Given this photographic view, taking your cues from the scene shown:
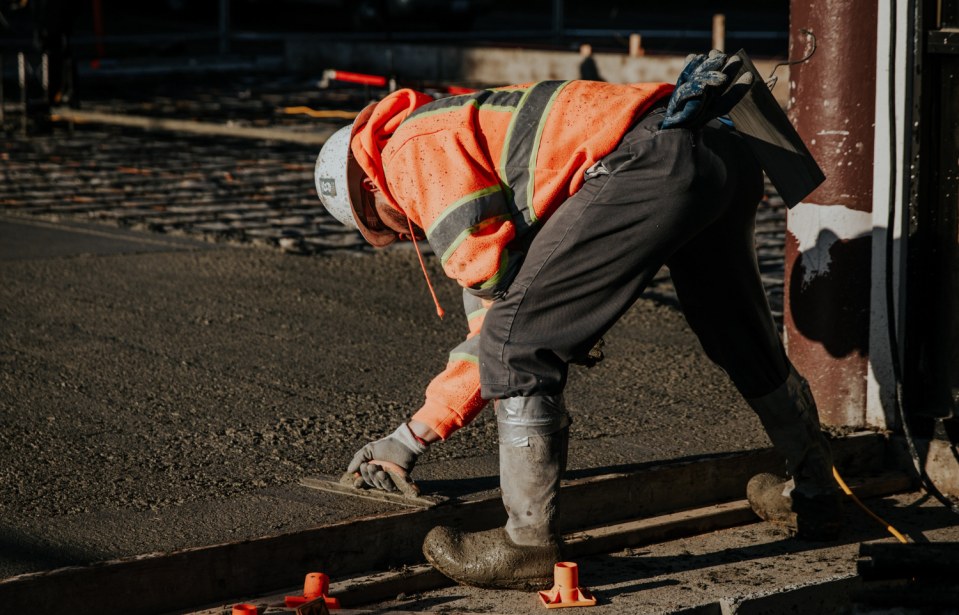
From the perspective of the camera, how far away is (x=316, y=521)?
3871 millimetres

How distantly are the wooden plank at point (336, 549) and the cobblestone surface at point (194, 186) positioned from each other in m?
2.25

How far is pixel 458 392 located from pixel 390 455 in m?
0.30

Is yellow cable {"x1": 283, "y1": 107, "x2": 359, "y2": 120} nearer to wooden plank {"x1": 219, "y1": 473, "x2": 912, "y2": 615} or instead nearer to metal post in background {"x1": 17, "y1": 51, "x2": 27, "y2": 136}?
metal post in background {"x1": 17, "y1": 51, "x2": 27, "y2": 136}

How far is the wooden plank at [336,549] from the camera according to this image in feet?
11.2

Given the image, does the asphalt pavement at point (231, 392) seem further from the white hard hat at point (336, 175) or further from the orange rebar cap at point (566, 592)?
the white hard hat at point (336, 175)

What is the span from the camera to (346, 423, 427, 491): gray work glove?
160 inches

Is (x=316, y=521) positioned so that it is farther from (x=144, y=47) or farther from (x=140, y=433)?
(x=144, y=47)

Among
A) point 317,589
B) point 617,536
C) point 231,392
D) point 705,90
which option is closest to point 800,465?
point 617,536

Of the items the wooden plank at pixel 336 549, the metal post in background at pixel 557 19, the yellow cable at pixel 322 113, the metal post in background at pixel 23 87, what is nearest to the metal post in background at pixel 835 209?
the wooden plank at pixel 336 549

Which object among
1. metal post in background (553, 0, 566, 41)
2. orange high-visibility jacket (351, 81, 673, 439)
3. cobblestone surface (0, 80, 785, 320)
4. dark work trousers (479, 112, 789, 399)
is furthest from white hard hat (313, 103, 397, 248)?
metal post in background (553, 0, 566, 41)

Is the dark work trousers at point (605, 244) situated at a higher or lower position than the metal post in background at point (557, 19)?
lower

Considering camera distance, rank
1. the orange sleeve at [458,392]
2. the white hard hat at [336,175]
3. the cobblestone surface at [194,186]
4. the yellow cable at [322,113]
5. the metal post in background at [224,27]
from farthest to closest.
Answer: the metal post in background at [224,27] → the yellow cable at [322,113] → the cobblestone surface at [194,186] → the orange sleeve at [458,392] → the white hard hat at [336,175]

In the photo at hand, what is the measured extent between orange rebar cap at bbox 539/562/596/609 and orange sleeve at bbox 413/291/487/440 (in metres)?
0.56

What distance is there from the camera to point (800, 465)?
4098mm
